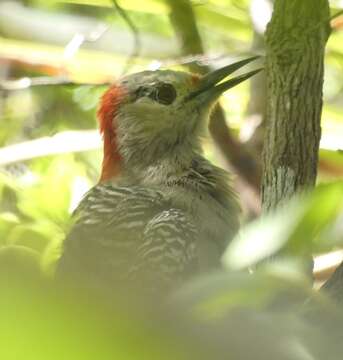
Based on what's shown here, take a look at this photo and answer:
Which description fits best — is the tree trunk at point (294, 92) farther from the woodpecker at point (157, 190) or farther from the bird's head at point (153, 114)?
the bird's head at point (153, 114)

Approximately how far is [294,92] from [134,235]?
885 mm

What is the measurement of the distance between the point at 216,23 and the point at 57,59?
2.67ft

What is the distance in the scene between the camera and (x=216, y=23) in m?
4.31

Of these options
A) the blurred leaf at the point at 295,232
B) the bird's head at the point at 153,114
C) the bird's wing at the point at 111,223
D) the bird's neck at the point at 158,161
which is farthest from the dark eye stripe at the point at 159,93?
the blurred leaf at the point at 295,232

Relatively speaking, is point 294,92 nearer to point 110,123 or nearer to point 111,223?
point 111,223

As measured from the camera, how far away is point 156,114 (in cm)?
409

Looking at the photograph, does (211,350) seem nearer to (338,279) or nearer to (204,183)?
(338,279)

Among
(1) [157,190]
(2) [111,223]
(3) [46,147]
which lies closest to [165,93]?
(3) [46,147]

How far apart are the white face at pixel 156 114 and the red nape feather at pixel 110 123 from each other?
0.10ft

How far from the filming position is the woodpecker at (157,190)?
2.91 m

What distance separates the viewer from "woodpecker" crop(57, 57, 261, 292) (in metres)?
2.91

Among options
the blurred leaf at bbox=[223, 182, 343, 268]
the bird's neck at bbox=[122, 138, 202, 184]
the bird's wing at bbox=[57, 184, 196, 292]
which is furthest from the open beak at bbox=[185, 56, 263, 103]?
the blurred leaf at bbox=[223, 182, 343, 268]

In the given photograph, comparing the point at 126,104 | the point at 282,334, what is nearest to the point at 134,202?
the point at 126,104

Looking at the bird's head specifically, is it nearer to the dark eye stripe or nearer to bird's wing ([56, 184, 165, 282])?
the dark eye stripe
